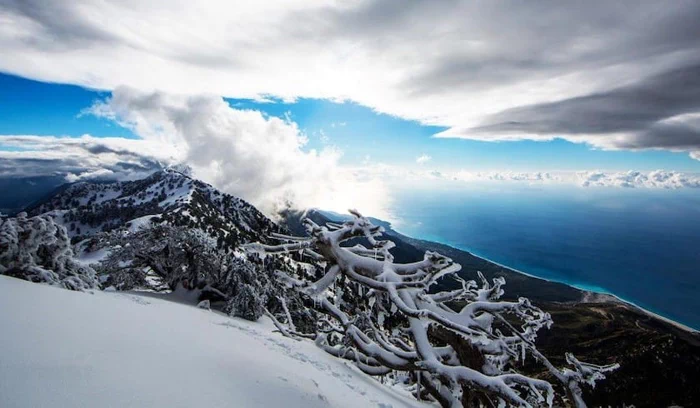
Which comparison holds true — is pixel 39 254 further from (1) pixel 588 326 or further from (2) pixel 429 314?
(1) pixel 588 326

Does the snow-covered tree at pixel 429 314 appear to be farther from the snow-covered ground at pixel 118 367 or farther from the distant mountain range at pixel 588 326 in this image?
the snow-covered ground at pixel 118 367

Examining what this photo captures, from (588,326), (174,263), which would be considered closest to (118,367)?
(174,263)

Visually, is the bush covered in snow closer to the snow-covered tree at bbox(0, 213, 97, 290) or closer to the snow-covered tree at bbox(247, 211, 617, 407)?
the snow-covered tree at bbox(0, 213, 97, 290)

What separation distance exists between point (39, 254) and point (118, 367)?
11.8m

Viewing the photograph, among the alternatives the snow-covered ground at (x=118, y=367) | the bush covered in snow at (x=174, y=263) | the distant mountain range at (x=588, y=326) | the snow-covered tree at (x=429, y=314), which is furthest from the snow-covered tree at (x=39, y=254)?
the snow-covered tree at (x=429, y=314)

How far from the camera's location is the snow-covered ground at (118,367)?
2.89m

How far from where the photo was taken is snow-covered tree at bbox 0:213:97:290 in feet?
32.7

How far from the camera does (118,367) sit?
11.9ft

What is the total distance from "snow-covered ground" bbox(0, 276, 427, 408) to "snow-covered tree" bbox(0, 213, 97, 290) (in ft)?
15.0

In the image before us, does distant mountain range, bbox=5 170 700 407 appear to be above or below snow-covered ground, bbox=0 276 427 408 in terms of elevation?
below

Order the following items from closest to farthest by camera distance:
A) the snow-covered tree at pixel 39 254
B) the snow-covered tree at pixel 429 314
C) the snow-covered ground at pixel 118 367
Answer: the snow-covered ground at pixel 118 367
the snow-covered tree at pixel 429 314
the snow-covered tree at pixel 39 254

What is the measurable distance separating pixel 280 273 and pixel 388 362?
8.19 ft

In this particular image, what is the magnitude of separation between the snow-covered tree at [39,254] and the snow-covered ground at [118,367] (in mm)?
4574

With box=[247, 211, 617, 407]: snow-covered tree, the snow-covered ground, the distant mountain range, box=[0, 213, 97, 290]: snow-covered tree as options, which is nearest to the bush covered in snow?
the distant mountain range
